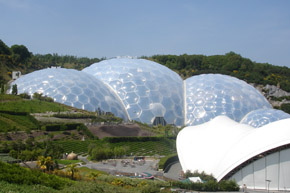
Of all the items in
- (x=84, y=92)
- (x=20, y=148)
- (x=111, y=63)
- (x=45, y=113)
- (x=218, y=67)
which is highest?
(x=218, y=67)

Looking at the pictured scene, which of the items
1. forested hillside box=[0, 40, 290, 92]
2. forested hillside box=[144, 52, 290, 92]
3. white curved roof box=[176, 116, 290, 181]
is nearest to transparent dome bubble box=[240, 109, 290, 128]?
white curved roof box=[176, 116, 290, 181]

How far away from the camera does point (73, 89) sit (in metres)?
42.5

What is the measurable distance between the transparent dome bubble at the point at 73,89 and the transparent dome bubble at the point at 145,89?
6.57ft

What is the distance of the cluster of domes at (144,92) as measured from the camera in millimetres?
42750

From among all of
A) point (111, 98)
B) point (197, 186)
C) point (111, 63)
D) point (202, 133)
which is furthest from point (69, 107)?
point (197, 186)

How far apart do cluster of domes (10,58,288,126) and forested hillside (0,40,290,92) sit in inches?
1136

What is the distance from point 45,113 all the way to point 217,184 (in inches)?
929

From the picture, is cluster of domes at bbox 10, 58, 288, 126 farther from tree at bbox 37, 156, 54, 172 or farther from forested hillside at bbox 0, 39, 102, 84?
tree at bbox 37, 156, 54, 172

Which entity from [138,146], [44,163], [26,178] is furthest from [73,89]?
[26,178]

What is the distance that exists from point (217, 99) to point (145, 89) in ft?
34.5

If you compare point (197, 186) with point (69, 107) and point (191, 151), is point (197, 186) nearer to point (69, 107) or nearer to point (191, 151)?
point (191, 151)

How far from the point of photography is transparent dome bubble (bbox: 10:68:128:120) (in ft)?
136

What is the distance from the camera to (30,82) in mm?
44000

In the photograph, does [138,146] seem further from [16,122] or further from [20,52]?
[20,52]
